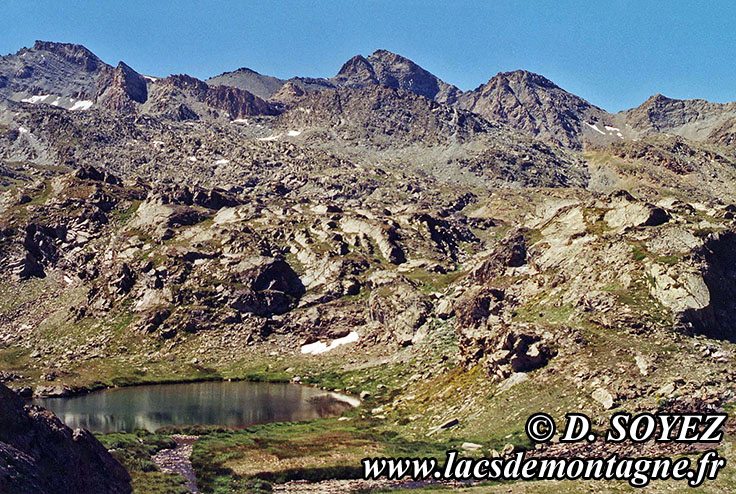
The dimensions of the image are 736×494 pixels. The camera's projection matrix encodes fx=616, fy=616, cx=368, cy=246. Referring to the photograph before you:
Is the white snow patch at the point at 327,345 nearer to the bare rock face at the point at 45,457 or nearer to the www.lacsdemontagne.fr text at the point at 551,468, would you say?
the www.lacsdemontagne.fr text at the point at 551,468

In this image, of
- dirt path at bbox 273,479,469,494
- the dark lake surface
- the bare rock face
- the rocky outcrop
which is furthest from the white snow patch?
the bare rock face

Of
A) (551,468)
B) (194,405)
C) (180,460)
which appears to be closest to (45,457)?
(180,460)

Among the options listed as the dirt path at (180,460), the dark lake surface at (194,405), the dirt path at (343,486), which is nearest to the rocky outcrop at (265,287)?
the dark lake surface at (194,405)

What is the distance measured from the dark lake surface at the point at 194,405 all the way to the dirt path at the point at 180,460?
14.7 m

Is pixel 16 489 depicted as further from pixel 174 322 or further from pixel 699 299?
pixel 174 322

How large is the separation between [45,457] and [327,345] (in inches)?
4776

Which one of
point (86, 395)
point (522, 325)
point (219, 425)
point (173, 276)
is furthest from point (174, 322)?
point (522, 325)

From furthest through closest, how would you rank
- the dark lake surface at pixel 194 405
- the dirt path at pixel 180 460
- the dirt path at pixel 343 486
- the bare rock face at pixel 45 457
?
1. the dark lake surface at pixel 194 405
2. the dirt path at pixel 180 460
3. the dirt path at pixel 343 486
4. the bare rock face at pixel 45 457

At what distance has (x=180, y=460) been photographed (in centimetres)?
7138

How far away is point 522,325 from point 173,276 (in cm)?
13156

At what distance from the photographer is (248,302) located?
180 metres

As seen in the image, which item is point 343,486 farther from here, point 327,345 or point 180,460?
point 327,345

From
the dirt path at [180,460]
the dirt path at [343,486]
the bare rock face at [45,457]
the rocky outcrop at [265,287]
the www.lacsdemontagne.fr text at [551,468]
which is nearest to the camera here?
the bare rock face at [45,457]

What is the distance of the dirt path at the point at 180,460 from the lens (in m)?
62.7
